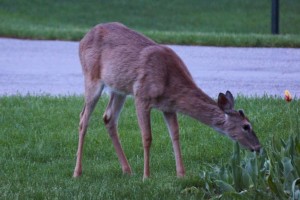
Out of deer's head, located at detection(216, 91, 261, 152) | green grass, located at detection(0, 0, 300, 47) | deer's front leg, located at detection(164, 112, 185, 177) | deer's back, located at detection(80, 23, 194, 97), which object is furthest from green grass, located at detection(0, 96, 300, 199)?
green grass, located at detection(0, 0, 300, 47)

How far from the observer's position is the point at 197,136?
30.7 feet

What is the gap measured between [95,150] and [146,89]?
1.52 meters

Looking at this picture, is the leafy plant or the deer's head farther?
the deer's head

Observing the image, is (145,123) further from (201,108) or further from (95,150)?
(95,150)

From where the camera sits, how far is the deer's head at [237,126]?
716 centimetres

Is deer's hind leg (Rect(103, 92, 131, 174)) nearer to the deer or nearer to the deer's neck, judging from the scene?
the deer

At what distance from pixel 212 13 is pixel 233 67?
10.6 metres

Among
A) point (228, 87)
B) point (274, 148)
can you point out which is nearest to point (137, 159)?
point (274, 148)

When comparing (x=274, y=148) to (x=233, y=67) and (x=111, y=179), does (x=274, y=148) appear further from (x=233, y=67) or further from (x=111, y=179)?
(x=233, y=67)

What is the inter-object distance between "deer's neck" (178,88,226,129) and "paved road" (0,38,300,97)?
450 cm

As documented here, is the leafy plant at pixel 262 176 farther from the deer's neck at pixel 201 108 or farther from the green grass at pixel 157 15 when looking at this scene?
the green grass at pixel 157 15

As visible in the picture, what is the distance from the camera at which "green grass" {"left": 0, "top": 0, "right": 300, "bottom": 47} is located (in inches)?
860

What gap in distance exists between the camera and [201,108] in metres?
7.44

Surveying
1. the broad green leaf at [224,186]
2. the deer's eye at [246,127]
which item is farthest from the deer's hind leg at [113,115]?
the broad green leaf at [224,186]
